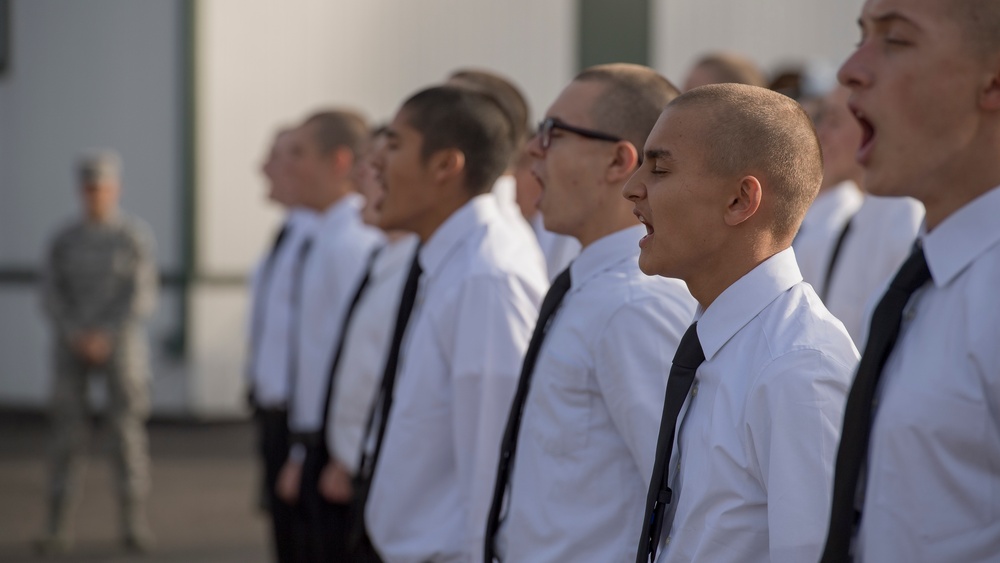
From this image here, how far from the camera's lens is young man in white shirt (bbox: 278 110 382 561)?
550 cm

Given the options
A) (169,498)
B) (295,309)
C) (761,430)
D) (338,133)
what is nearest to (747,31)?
(338,133)

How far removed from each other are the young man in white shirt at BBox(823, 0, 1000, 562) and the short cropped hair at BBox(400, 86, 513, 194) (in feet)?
6.71

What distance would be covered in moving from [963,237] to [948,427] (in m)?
0.25

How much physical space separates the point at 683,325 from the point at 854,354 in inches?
21.9

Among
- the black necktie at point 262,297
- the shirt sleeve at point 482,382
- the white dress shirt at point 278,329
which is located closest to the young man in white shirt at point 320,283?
the white dress shirt at point 278,329

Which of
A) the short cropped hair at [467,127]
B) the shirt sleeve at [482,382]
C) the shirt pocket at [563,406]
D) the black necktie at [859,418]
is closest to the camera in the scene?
the black necktie at [859,418]

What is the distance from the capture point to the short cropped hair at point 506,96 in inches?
152

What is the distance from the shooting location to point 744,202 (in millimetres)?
2193

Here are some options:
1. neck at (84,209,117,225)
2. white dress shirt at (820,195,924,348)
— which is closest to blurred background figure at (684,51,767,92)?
white dress shirt at (820,195,924,348)

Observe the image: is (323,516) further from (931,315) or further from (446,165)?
(931,315)

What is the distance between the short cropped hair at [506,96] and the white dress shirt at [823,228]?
1.34 meters

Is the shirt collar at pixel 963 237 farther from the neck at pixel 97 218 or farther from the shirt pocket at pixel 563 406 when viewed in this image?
the neck at pixel 97 218

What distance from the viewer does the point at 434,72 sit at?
481 inches

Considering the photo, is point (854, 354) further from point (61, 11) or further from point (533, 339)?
point (61, 11)
